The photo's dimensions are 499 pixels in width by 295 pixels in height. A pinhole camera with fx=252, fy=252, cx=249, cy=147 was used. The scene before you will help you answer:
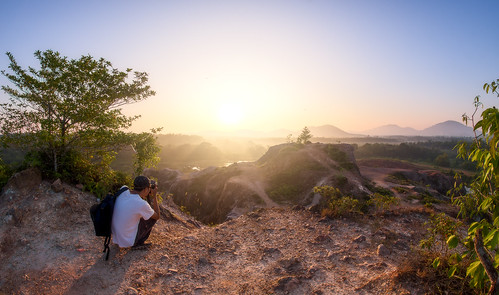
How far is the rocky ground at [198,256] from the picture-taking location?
5262 mm

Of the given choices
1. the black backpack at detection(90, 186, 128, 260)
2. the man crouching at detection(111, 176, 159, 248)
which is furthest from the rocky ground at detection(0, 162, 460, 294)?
the black backpack at detection(90, 186, 128, 260)

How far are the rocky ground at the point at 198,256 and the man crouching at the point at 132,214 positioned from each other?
51cm

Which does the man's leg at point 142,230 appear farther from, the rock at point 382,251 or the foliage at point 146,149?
the rock at point 382,251

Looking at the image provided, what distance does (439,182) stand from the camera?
128 ft

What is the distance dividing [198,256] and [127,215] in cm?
227

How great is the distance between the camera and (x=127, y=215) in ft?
18.6

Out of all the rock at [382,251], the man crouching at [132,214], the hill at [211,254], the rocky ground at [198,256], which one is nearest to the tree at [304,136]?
the hill at [211,254]

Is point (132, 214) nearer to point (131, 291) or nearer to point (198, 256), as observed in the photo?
point (131, 291)

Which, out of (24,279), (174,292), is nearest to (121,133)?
(24,279)

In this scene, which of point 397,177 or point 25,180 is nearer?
point 25,180

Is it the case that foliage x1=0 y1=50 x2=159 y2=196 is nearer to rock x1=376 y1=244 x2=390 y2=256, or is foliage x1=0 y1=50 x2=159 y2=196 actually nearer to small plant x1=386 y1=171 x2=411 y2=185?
rock x1=376 y1=244 x2=390 y2=256

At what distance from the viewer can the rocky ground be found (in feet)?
17.3

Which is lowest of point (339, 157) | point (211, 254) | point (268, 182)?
point (268, 182)

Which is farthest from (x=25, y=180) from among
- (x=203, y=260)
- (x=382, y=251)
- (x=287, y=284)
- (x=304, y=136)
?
(x=304, y=136)
